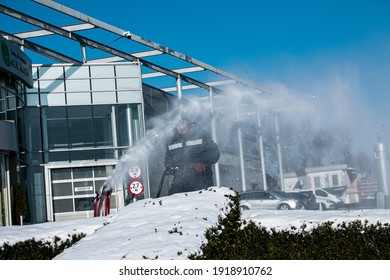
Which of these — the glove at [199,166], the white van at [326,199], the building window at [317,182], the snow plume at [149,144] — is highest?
the snow plume at [149,144]

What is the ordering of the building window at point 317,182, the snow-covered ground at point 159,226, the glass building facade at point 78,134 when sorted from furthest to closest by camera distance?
the building window at point 317,182, the glass building facade at point 78,134, the snow-covered ground at point 159,226

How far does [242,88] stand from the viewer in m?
28.5

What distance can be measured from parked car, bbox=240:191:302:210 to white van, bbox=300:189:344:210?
1285mm

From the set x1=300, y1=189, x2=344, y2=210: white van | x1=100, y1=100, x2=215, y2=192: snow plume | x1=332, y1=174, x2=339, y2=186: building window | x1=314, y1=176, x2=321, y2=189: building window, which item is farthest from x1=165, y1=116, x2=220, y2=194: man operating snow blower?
x1=314, y1=176, x2=321, y2=189: building window

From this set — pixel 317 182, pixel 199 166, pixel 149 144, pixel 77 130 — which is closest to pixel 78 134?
pixel 77 130

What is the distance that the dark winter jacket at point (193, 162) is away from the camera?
11117 millimetres

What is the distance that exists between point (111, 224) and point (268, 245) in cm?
187

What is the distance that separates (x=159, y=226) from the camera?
7.79 meters

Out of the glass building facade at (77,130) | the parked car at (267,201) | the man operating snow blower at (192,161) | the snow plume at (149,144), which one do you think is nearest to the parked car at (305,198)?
the parked car at (267,201)

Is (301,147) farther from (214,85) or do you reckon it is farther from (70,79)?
(70,79)

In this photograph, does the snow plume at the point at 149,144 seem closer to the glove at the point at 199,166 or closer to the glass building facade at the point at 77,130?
the glass building facade at the point at 77,130

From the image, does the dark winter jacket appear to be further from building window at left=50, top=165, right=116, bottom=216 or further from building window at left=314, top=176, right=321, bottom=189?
building window at left=314, top=176, right=321, bottom=189

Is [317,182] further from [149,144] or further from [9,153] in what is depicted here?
[9,153]
